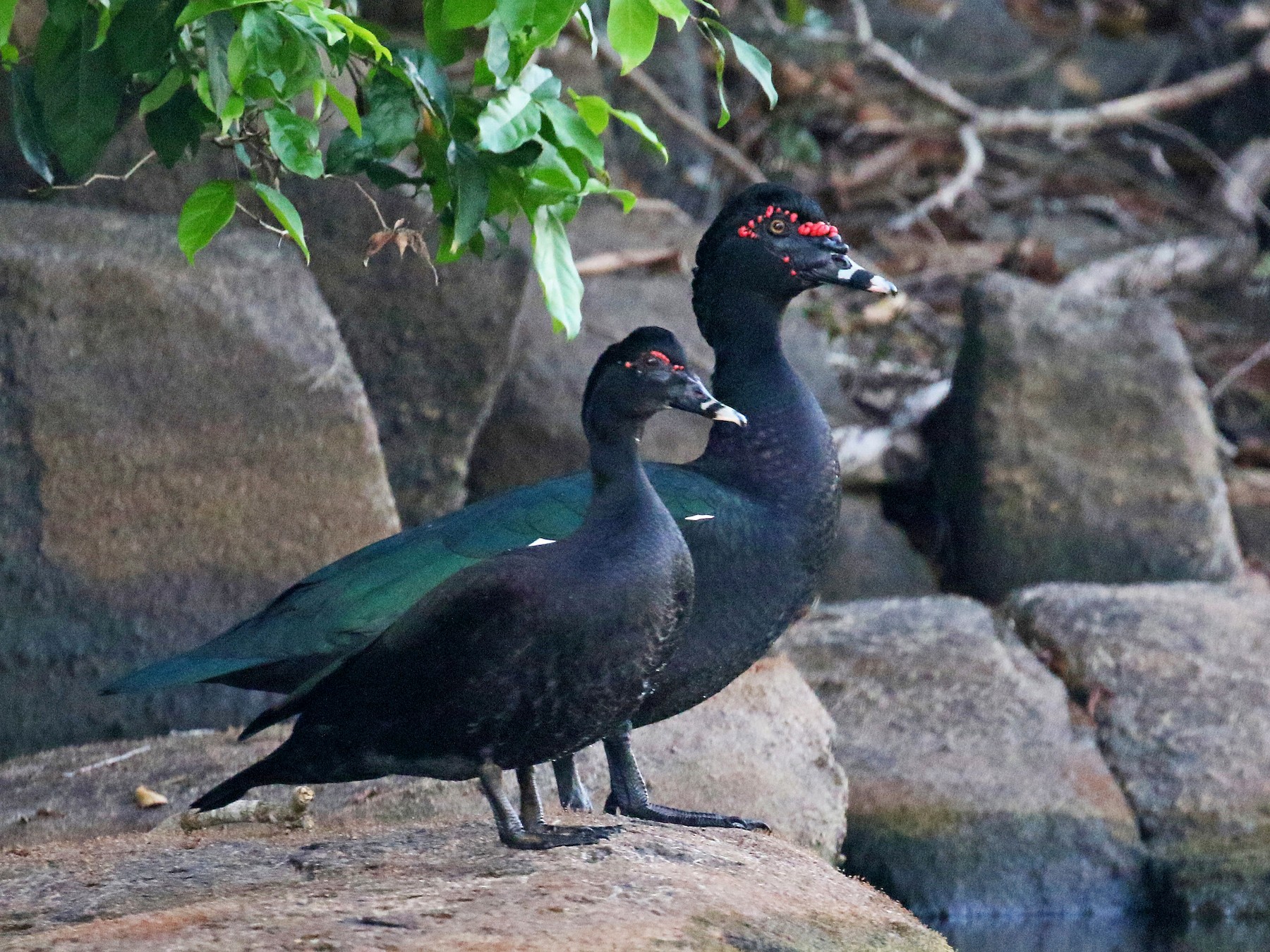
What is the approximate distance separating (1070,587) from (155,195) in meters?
3.70

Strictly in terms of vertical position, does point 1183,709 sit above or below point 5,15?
below

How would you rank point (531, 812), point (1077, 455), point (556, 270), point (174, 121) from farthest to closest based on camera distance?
point (1077, 455) < point (531, 812) < point (556, 270) < point (174, 121)

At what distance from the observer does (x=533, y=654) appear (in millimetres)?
3490

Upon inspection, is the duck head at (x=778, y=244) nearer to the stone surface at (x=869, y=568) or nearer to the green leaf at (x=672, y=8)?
the green leaf at (x=672, y=8)

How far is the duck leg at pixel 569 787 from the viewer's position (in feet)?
14.3

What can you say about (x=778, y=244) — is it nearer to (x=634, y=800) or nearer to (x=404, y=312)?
(x=634, y=800)

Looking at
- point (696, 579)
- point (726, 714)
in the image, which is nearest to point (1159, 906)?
point (726, 714)

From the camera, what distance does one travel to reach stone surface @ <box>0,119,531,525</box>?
6.26 meters

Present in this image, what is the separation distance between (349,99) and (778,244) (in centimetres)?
162

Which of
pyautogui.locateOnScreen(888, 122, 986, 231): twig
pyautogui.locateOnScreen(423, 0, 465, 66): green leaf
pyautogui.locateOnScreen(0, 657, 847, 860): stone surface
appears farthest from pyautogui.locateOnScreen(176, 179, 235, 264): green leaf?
pyautogui.locateOnScreen(888, 122, 986, 231): twig

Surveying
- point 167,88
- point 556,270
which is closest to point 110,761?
point 556,270

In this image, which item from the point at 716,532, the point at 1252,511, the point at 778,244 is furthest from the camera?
the point at 1252,511

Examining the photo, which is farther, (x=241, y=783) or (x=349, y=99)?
(x=241, y=783)

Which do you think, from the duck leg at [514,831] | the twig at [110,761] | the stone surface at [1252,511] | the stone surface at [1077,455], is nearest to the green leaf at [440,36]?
the duck leg at [514,831]
